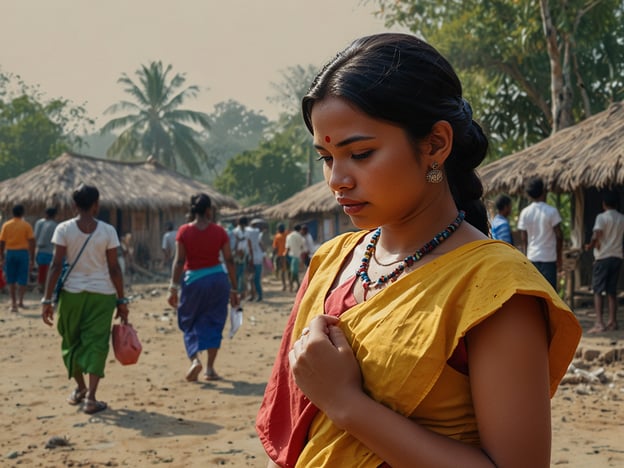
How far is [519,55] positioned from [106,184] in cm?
1269

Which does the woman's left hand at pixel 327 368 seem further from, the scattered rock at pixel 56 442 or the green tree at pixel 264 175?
the green tree at pixel 264 175

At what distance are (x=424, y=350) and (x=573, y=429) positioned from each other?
4600 mm

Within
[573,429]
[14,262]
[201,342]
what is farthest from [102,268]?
[14,262]

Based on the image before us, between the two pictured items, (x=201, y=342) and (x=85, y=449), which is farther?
(x=201, y=342)

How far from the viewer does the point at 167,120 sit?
38219 millimetres

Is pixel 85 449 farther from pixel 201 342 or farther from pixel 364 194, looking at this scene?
pixel 364 194

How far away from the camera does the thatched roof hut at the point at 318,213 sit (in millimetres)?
21850

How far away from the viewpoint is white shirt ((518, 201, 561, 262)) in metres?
8.87

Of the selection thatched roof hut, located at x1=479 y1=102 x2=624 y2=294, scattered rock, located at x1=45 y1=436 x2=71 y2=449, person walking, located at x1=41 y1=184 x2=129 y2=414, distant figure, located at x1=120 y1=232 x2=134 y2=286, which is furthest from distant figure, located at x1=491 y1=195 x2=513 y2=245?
distant figure, located at x1=120 y1=232 x2=134 y2=286

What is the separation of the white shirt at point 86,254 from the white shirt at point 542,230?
17.1ft

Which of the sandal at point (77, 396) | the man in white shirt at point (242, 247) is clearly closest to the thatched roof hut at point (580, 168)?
the man in white shirt at point (242, 247)

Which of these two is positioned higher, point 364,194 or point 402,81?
point 402,81

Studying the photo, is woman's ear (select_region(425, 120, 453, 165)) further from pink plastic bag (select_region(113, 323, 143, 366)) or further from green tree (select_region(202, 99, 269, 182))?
green tree (select_region(202, 99, 269, 182))

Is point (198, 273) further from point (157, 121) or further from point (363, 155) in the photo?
point (157, 121)
